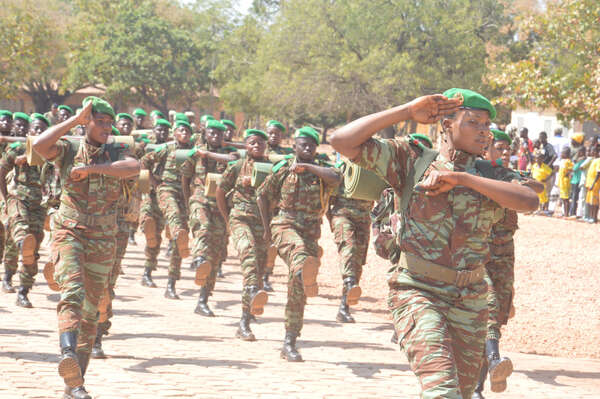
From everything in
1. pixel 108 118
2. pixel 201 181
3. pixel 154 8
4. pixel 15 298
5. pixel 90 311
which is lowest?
pixel 15 298

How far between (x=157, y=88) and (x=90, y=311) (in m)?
46.9

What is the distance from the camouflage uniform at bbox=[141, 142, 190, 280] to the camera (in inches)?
460

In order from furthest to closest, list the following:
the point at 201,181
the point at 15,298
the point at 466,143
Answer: the point at 201,181, the point at 15,298, the point at 466,143

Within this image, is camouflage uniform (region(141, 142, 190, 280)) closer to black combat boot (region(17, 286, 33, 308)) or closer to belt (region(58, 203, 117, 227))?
black combat boot (region(17, 286, 33, 308))

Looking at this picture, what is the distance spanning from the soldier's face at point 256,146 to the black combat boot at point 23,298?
3.28m

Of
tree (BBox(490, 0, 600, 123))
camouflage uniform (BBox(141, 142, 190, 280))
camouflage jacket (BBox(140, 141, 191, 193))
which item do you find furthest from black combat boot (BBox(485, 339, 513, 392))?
tree (BBox(490, 0, 600, 123))

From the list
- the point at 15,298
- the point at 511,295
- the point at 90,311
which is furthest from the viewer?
the point at 15,298

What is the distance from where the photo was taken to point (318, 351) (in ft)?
28.9

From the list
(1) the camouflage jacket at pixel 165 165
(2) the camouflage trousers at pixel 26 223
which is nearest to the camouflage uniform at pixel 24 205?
(2) the camouflage trousers at pixel 26 223

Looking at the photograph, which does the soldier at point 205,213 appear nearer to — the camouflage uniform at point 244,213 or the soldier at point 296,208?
the camouflage uniform at point 244,213

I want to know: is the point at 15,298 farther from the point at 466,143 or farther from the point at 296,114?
the point at 296,114

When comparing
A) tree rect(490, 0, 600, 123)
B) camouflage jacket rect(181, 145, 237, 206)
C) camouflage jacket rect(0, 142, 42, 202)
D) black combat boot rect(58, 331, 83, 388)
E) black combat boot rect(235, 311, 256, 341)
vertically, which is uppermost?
tree rect(490, 0, 600, 123)

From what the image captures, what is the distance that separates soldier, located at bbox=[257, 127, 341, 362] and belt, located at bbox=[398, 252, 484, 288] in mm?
3528

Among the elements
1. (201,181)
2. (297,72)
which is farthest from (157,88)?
(201,181)
